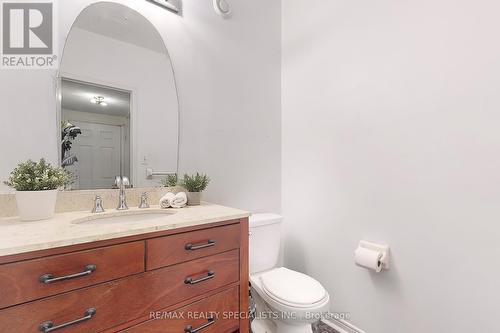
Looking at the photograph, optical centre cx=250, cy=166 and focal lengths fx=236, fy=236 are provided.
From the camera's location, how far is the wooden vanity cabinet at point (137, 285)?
0.68m

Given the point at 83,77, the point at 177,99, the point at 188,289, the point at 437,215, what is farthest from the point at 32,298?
the point at 437,215

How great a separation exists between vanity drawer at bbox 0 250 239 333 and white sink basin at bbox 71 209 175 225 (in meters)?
0.28

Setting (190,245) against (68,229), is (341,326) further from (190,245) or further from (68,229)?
(68,229)

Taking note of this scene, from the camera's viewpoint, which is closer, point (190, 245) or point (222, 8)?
point (190, 245)

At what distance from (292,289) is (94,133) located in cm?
139

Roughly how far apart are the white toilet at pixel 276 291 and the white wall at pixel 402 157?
40 centimetres

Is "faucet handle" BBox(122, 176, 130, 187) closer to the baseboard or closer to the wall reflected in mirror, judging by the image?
the wall reflected in mirror

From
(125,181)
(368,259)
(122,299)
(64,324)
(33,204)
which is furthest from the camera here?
(368,259)

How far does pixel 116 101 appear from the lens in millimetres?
1358

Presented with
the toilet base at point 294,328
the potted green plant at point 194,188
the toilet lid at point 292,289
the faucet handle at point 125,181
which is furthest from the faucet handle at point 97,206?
the toilet base at point 294,328

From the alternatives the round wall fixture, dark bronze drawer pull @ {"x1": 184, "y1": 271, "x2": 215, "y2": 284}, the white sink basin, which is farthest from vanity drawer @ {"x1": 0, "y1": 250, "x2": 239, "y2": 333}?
the round wall fixture

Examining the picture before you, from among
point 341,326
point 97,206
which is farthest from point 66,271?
point 341,326

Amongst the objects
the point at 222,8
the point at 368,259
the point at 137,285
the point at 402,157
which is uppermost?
the point at 222,8

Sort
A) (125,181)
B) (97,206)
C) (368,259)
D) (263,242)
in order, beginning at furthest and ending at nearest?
1. (263,242)
2. (368,259)
3. (125,181)
4. (97,206)
